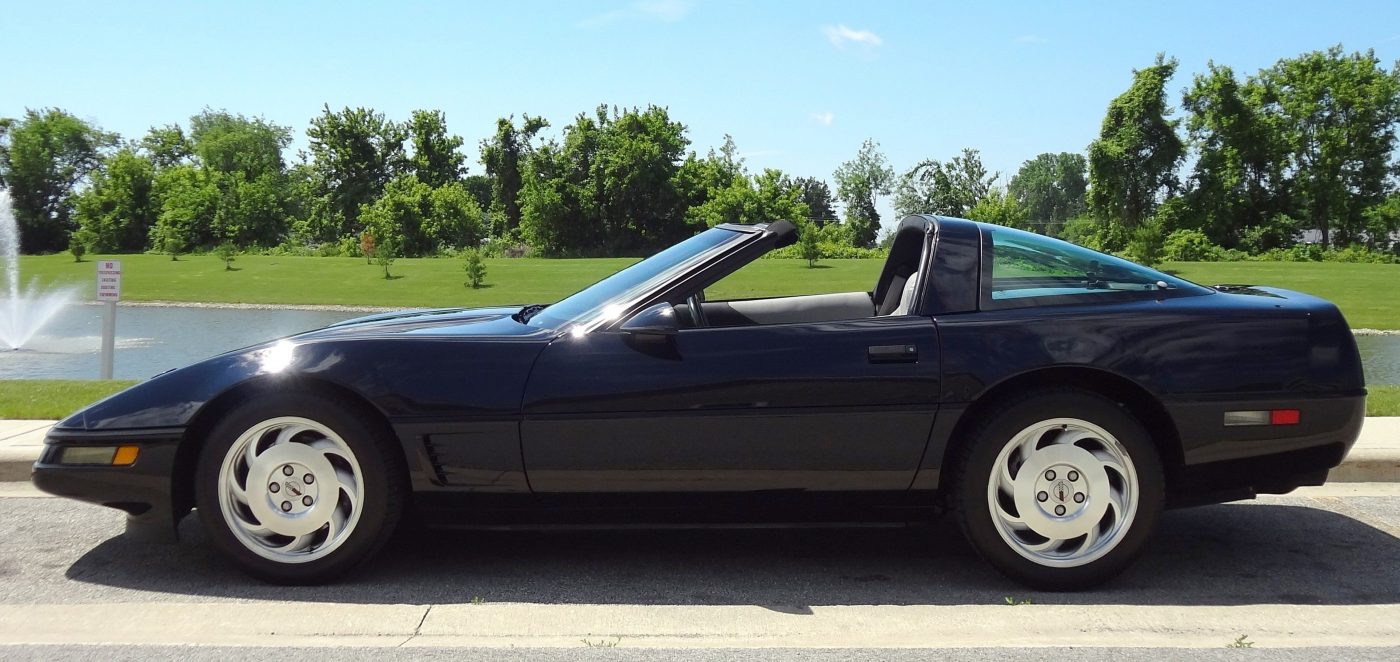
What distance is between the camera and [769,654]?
3045mm

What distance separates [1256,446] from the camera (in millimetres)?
3664

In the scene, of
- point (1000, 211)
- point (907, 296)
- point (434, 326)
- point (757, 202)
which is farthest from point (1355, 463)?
point (757, 202)

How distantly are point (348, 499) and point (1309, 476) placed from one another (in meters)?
3.27

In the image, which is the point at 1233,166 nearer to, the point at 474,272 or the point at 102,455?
the point at 474,272

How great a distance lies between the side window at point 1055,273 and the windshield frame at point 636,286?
2.86ft

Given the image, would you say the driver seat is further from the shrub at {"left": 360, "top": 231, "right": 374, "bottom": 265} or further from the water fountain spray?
the shrub at {"left": 360, "top": 231, "right": 374, "bottom": 265}

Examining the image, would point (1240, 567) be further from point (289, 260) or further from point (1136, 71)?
point (1136, 71)

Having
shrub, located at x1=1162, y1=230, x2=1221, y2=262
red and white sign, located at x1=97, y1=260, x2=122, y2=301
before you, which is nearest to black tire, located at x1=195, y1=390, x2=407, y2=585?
red and white sign, located at x1=97, y1=260, x2=122, y2=301

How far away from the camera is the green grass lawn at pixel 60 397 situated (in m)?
7.18

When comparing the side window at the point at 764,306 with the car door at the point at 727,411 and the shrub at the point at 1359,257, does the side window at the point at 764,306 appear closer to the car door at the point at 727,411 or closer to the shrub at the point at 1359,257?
the car door at the point at 727,411

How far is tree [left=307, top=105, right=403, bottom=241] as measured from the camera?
72.1m

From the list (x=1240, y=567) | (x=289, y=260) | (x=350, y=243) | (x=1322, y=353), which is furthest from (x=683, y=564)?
(x=350, y=243)

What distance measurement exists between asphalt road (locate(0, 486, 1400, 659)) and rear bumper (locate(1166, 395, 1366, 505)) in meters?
0.36

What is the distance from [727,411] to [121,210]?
70.7 meters
